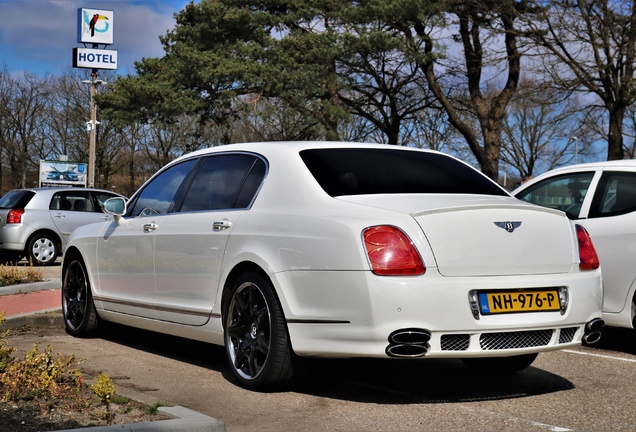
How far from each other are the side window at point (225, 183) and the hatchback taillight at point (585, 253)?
2150 millimetres

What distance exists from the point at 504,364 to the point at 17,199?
13.6 metres

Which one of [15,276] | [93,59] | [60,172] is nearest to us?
[15,276]

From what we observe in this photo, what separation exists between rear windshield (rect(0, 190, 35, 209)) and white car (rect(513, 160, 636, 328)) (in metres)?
12.3

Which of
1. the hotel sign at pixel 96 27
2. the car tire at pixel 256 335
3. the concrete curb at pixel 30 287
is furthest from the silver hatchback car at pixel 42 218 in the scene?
the hotel sign at pixel 96 27

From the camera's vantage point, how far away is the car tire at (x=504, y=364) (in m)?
6.31

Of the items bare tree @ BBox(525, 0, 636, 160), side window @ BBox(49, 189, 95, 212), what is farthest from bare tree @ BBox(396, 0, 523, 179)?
side window @ BBox(49, 189, 95, 212)

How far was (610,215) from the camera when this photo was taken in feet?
24.6

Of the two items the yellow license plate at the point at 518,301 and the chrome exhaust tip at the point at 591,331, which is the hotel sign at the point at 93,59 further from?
the yellow license plate at the point at 518,301

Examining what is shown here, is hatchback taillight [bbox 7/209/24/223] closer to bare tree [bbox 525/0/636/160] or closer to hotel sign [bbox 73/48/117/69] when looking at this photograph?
bare tree [bbox 525/0/636/160]

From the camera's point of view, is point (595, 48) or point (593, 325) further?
point (595, 48)

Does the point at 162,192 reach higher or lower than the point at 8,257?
higher

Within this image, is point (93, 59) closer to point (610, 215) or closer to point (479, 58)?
point (479, 58)

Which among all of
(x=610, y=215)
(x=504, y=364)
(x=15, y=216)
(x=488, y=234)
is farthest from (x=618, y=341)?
(x=15, y=216)

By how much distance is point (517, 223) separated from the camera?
5.30 m
